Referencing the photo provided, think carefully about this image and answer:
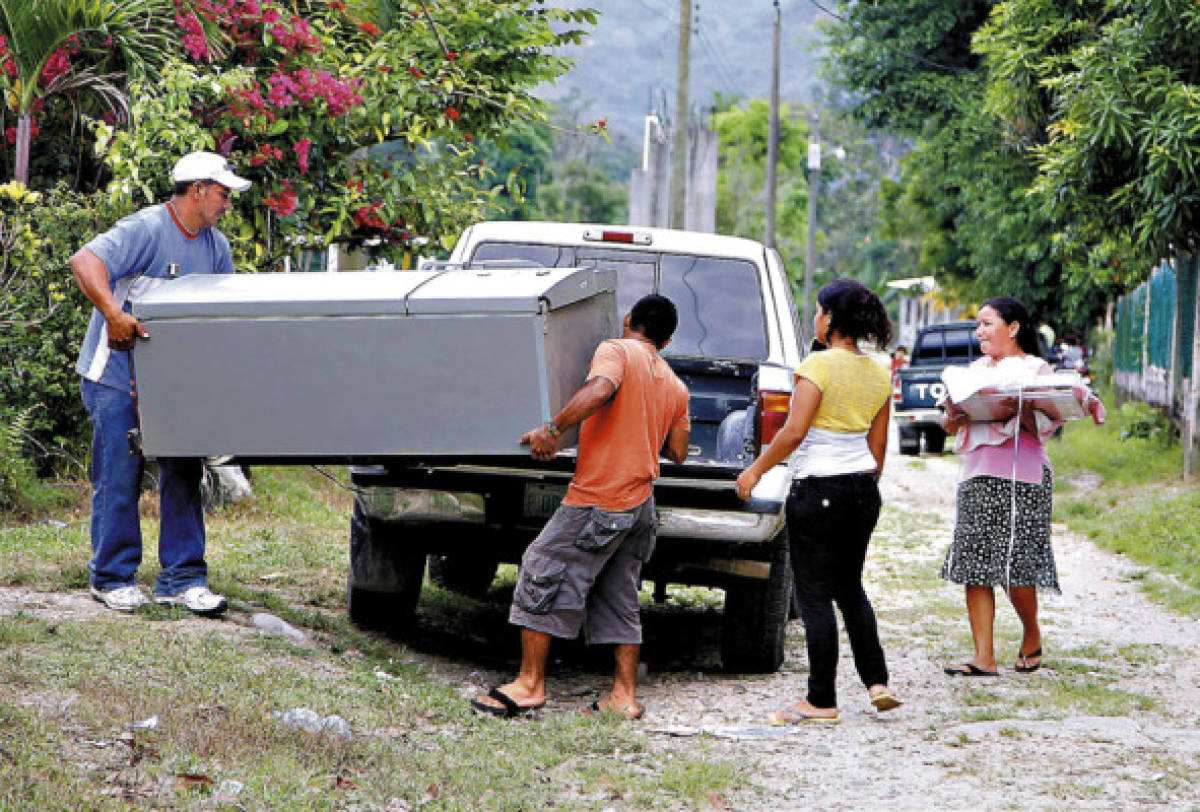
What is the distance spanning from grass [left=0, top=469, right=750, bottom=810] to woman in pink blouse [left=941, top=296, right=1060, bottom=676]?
2.05 m

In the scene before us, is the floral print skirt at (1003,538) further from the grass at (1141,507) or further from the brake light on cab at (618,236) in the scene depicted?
the grass at (1141,507)

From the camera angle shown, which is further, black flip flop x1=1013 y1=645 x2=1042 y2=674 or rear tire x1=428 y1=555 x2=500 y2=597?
rear tire x1=428 y1=555 x2=500 y2=597

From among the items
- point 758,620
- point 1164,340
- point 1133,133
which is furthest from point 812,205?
point 758,620

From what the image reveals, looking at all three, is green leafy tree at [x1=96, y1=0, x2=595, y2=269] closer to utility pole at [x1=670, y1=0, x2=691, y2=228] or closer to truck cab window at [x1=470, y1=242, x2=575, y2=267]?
truck cab window at [x1=470, y1=242, x2=575, y2=267]

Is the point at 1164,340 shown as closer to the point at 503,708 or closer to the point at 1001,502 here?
the point at 1001,502

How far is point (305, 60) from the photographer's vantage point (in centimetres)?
1135

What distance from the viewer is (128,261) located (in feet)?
21.1

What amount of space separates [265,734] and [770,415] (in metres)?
2.60

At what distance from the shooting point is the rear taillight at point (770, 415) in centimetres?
658

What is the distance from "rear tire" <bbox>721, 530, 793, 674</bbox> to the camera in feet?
22.9

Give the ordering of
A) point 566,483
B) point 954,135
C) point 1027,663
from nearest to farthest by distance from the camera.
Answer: point 566,483 < point 1027,663 < point 954,135

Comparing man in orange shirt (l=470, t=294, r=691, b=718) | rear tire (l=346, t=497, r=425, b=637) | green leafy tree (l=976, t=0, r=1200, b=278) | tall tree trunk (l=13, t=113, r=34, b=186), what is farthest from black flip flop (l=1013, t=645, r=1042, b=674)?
green leafy tree (l=976, t=0, r=1200, b=278)

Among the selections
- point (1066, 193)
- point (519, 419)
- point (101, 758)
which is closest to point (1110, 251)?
point (1066, 193)

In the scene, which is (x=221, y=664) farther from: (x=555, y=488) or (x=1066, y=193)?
(x=1066, y=193)
